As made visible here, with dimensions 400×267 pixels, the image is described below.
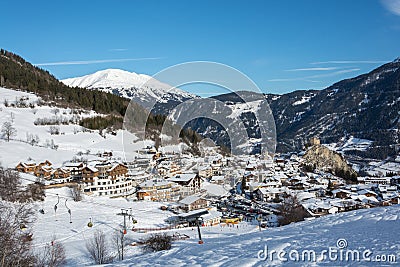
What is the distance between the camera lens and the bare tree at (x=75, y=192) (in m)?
21.5

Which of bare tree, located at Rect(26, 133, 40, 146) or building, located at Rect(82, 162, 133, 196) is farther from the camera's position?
bare tree, located at Rect(26, 133, 40, 146)

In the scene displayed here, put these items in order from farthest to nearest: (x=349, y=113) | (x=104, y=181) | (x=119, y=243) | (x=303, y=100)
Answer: (x=303, y=100)
(x=349, y=113)
(x=104, y=181)
(x=119, y=243)

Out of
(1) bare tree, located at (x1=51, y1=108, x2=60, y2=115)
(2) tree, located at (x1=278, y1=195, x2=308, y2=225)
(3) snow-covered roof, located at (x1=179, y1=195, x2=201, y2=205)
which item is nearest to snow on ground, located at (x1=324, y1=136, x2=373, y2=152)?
(1) bare tree, located at (x1=51, y1=108, x2=60, y2=115)

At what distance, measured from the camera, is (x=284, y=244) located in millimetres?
5836

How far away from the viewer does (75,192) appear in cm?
2205

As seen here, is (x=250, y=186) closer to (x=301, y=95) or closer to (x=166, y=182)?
(x=166, y=182)

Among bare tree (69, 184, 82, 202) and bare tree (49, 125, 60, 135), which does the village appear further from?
bare tree (49, 125, 60, 135)

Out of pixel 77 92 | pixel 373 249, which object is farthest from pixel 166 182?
pixel 77 92

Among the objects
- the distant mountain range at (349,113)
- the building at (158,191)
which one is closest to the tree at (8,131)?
the building at (158,191)

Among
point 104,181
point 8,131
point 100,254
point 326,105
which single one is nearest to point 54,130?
point 8,131

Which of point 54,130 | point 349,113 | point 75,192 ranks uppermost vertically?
point 349,113

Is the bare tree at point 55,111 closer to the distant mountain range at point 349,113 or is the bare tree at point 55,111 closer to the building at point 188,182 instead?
the distant mountain range at point 349,113

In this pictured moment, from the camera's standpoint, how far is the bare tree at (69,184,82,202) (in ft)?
70.6

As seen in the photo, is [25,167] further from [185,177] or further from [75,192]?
[185,177]
